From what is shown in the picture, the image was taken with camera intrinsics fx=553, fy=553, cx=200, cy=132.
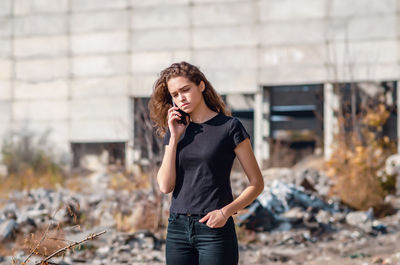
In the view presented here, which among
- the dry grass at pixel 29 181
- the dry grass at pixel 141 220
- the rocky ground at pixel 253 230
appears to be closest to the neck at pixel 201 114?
the rocky ground at pixel 253 230

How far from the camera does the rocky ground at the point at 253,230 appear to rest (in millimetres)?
7098

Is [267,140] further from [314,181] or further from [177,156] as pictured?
[177,156]

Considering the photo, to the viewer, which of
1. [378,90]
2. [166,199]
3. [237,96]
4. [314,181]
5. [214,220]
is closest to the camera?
[214,220]

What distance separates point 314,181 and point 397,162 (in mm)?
1999

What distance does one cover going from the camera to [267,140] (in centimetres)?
1509

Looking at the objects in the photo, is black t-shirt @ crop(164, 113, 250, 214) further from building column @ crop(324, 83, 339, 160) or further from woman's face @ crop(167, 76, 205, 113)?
building column @ crop(324, 83, 339, 160)

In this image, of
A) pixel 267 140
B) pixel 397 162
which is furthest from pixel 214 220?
pixel 267 140

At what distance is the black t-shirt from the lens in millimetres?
2883

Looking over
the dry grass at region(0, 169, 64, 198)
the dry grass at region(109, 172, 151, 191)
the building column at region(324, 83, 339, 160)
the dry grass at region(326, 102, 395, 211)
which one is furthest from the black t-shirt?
the building column at region(324, 83, 339, 160)

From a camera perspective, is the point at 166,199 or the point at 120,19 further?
the point at 120,19

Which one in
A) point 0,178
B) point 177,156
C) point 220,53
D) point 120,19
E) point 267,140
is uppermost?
point 120,19

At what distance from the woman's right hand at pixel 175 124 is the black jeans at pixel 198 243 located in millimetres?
426

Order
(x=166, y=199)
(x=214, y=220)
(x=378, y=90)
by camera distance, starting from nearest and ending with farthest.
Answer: (x=214, y=220)
(x=166, y=199)
(x=378, y=90)

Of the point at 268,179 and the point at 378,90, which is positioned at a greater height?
the point at 378,90
